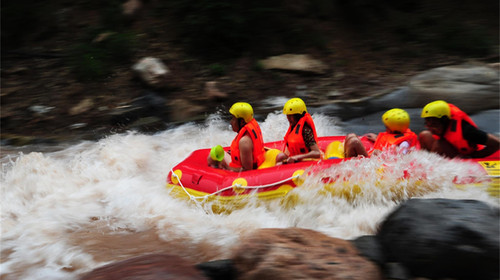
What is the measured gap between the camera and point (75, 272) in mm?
4109

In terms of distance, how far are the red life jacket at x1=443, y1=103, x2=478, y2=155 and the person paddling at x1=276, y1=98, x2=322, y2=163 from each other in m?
1.40

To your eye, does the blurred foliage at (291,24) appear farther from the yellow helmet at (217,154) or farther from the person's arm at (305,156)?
the person's arm at (305,156)

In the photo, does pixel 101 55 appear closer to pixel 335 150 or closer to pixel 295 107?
pixel 295 107

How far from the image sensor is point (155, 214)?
5.18 metres

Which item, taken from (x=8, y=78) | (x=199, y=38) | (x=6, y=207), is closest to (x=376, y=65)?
(x=199, y=38)

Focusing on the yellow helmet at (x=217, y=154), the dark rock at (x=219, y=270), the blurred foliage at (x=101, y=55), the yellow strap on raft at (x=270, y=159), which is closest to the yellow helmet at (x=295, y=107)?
the yellow strap on raft at (x=270, y=159)

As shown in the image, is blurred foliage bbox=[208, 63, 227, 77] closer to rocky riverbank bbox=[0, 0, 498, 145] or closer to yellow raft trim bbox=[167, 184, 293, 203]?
rocky riverbank bbox=[0, 0, 498, 145]

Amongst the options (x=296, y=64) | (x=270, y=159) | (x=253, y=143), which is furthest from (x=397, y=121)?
(x=296, y=64)

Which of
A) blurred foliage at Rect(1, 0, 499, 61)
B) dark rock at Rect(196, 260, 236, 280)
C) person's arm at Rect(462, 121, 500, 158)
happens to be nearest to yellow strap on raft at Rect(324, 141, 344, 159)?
person's arm at Rect(462, 121, 500, 158)

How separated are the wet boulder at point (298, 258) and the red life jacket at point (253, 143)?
1973mm

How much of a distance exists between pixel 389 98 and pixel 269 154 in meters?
4.01

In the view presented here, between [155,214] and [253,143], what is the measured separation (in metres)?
1.41

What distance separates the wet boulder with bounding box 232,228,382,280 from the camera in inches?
111

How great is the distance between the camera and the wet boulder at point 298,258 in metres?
2.82
